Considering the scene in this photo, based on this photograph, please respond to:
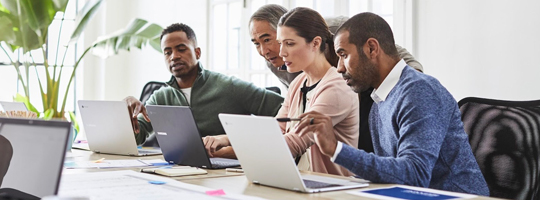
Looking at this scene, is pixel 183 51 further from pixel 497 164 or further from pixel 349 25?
pixel 497 164

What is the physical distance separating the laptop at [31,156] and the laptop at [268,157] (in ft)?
1.64

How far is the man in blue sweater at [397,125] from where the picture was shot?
1.63 metres

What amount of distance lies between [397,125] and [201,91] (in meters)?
1.57

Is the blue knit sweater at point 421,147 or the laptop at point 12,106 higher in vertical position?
the blue knit sweater at point 421,147

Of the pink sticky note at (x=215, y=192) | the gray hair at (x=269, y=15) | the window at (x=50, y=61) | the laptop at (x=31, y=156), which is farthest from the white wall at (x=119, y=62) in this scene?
the laptop at (x=31, y=156)

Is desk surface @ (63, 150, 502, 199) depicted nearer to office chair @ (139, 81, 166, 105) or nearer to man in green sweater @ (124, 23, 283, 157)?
man in green sweater @ (124, 23, 283, 157)

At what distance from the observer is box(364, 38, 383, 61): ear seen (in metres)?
1.86

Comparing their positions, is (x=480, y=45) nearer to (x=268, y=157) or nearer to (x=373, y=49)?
(x=373, y=49)

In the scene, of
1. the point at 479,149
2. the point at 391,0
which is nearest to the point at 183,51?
the point at 391,0

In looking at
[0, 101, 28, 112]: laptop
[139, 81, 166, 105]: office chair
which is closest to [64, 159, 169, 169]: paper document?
[0, 101, 28, 112]: laptop

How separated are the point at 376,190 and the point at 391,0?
209 centimetres

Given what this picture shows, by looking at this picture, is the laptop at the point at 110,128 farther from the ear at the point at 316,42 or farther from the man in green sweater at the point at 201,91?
the ear at the point at 316,42

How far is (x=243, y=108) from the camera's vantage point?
3.16 m

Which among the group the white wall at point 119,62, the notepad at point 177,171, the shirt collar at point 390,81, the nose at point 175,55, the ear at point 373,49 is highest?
the ear at point 373,49
